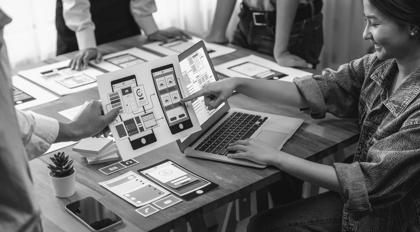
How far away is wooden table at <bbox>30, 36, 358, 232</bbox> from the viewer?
4.95 feet

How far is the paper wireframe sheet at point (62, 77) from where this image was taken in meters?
2.32

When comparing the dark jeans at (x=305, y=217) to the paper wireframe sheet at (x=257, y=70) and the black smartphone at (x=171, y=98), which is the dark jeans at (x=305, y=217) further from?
the paper wireframe sheet at (x=257, y=70)

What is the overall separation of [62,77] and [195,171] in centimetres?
93

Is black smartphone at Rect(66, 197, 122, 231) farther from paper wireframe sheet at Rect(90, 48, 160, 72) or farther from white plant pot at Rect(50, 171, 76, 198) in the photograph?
paper wireframe sheet at Rect(90, 48, 160, 72)

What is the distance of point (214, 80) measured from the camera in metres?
1.96

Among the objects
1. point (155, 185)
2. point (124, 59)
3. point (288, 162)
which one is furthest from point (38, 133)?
point (124, 59)

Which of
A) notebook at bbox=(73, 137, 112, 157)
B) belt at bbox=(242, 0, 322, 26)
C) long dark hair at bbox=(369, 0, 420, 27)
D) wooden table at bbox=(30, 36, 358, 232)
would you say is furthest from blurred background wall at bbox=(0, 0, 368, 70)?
long dark hair at bbox=(369, 0, 420, 27)

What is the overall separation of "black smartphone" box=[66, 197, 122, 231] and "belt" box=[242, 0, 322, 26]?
145 cm

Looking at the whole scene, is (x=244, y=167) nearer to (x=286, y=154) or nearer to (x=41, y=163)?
(x=286, y=154)

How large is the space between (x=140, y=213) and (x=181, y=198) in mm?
125

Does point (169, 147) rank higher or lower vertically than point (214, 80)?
lower

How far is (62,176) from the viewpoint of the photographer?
5.18 feet

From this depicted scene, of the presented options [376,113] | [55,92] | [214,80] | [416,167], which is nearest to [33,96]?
[55,92]

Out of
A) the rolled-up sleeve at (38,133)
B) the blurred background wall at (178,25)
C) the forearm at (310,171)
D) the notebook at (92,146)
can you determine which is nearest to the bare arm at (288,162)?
the forearm at (310,171)
